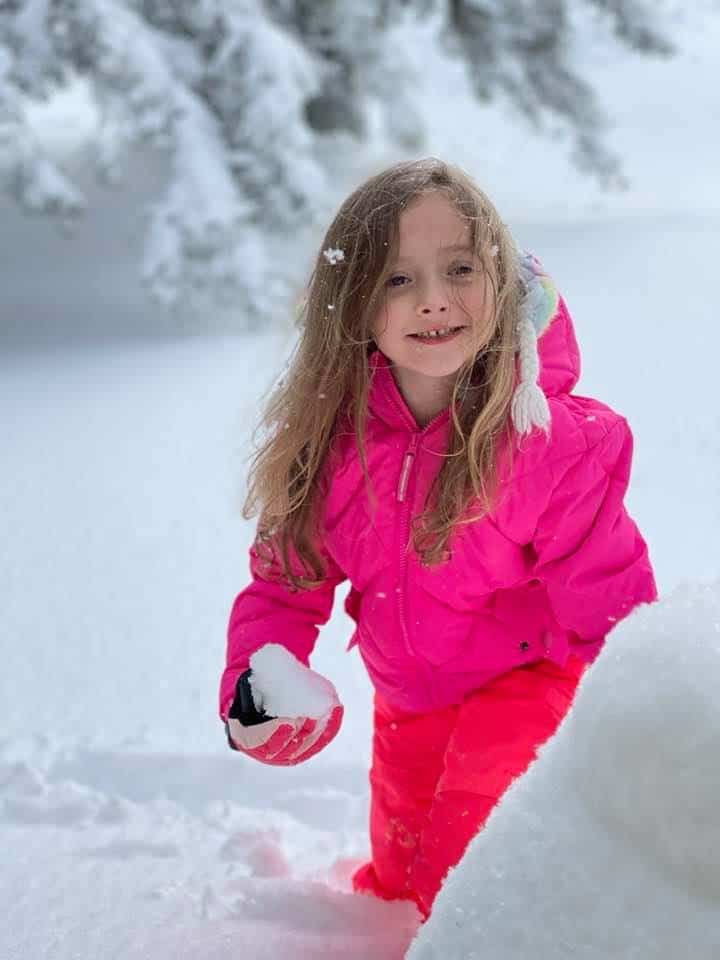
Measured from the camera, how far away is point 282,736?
1733mm

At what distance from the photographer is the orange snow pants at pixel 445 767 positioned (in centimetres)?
170

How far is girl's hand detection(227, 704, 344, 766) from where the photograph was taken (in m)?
1.72

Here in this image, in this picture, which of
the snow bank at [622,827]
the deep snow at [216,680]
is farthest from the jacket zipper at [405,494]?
the snow bank at [622,827]

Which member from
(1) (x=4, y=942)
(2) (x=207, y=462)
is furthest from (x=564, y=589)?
(2) (x=207, y=462)

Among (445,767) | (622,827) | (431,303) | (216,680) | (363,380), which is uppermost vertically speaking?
(431,303)

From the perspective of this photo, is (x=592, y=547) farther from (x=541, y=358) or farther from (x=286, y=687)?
(x=286, y=687)

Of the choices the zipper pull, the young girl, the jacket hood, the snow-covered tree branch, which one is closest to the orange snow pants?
the young girl

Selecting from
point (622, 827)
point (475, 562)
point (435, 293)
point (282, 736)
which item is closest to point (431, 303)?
point (435, 293)

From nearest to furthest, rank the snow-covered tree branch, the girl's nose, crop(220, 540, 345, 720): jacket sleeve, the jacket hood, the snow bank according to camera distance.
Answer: the snow bank < the girl's nose < the jacket hood < crop(220, 540, 345, 720): jacket sleeve < the snow-covered tree branch

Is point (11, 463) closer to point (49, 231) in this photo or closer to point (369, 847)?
point (369, 847)

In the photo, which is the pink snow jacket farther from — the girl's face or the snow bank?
the snow bank

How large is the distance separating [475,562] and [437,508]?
0.12 meters

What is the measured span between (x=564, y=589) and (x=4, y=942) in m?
0.95

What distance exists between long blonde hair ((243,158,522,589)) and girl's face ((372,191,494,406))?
0.05 ft
